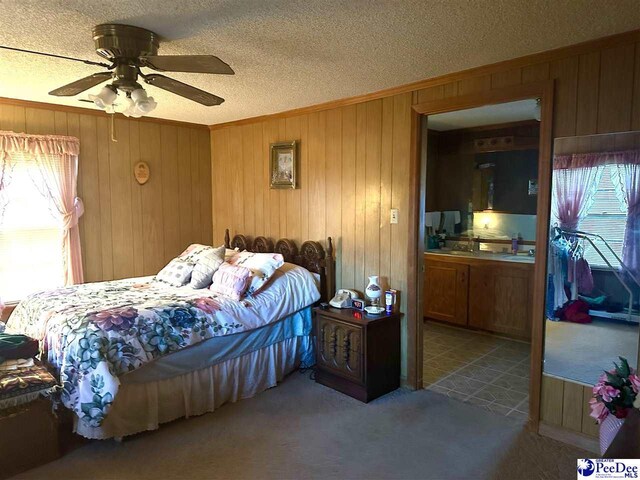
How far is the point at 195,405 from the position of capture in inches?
123

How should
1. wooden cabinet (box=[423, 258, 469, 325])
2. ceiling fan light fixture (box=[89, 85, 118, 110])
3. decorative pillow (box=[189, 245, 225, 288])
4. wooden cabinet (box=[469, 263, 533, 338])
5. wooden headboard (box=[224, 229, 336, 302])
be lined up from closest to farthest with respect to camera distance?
1. ceiling fan light fixture (box=[89, 85, 118, 110])
2. decorative pillow (box=[189, 245, 225, 288])
3. wooden headboard (box=[224, 229, 336, 302])
4. wooden cabinet (box=[469, 263, 533, 338])
5. wooden cabinet (box=[423, 258, 469, 325])

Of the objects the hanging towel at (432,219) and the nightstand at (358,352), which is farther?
the hanging towel at (432,219)

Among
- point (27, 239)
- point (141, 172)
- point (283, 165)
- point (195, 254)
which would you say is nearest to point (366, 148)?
point (283, 165)

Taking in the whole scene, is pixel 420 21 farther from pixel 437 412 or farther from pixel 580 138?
pixel 437 412

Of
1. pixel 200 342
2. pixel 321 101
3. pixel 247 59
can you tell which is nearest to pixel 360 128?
pixel 321 101

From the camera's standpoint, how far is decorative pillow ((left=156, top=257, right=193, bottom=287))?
3816 mm

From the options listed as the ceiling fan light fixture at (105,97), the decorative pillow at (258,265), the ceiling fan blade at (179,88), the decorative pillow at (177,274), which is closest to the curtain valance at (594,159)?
the ceiling fan blade at (179,88)

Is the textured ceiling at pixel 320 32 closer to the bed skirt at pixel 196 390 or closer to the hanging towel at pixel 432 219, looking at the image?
the bed skirt at pixel 196 390

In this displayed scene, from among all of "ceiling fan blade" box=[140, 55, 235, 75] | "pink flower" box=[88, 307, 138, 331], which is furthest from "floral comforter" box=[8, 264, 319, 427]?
"ceiling fan blade" box=[140, 55, 235, 75]

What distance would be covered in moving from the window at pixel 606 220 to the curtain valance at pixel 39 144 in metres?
4.15

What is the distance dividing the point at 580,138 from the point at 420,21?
1204 millimetres

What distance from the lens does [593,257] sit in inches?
105

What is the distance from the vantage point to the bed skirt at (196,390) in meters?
2.76

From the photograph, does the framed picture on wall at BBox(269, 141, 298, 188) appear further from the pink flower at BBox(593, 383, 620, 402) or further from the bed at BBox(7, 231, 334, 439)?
the pink flower at BBox(593, 383, 620, 402)
